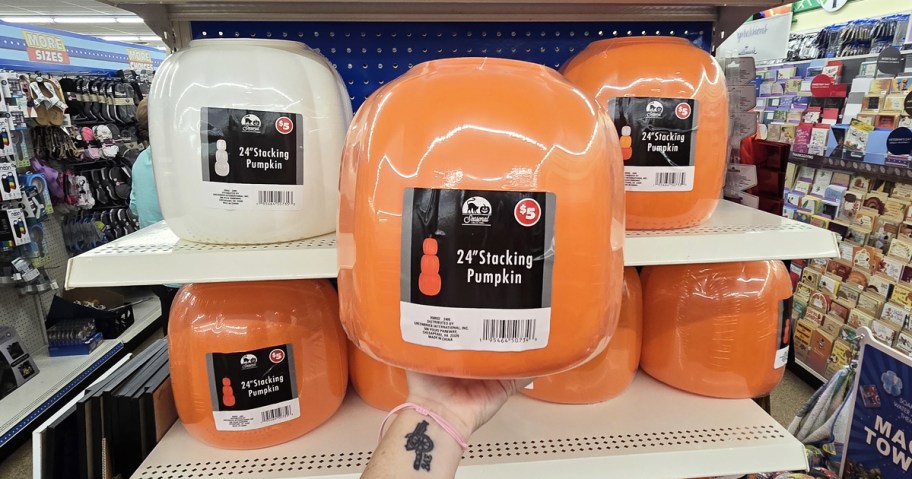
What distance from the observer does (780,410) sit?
2.95m

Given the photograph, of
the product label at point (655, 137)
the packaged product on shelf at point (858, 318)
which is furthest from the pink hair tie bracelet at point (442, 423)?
the packaged product on shelf at point (858, 318)

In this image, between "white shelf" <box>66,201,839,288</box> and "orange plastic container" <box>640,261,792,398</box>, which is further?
"orange plastic container" <box>640,261,792,398</box>

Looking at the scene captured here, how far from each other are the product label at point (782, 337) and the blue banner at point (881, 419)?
2.31ft

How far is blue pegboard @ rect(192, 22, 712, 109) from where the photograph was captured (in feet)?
3.92

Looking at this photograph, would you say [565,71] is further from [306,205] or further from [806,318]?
[806,318]

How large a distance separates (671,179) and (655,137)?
8 cm

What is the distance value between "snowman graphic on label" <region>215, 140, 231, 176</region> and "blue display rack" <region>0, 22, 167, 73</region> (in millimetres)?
3621

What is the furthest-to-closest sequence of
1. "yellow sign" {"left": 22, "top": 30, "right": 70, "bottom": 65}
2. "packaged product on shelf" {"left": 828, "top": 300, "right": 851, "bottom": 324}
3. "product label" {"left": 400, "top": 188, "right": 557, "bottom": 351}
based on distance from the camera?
"yellow sign" {"left": 22, "top": 30, "right": 70, "bottom": 65}
"packaged product on shelf" {"left": 828, "top": 300, "right": 851, "bottom": 324}
"product label" {"left": 400, "top": 188, "right": 557, "bottom": 351}

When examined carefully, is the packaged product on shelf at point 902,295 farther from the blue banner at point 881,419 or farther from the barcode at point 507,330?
the barcode at point 507,330

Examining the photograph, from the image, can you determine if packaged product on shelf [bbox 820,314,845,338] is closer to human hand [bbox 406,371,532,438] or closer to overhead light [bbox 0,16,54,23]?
human hand [bbox 406,371,532,438]

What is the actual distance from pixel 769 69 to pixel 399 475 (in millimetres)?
3968

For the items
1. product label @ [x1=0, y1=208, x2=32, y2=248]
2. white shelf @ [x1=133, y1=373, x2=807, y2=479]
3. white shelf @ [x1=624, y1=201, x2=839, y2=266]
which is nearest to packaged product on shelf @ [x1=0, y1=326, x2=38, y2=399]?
product label @ [x1=0, y1=208, x2=32, y2=248]

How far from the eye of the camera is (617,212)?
0.72 meters

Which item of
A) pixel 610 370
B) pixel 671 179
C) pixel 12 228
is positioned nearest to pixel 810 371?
pixel 610 370
